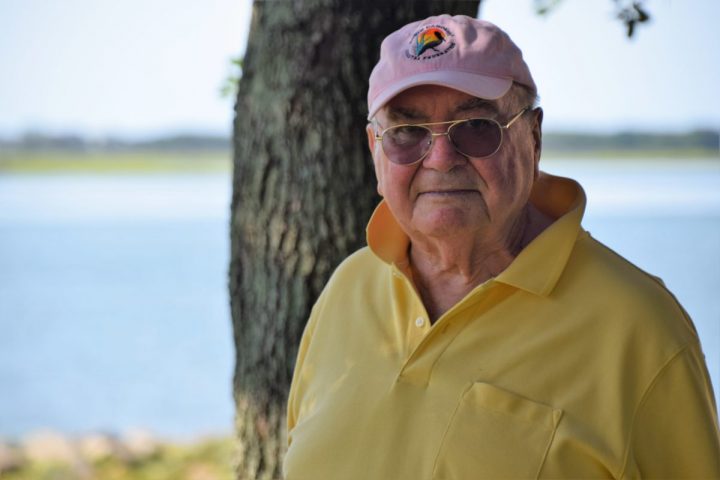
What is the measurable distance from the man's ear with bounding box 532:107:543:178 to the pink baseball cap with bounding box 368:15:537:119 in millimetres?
73

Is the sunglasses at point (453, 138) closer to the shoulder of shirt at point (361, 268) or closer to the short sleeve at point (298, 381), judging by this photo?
the shoulder of shirt at point (361, 268)

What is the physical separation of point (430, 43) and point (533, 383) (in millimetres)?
762

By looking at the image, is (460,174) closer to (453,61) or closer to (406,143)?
(406,143)

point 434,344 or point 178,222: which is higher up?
point 434,344

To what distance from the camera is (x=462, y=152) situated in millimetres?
1989

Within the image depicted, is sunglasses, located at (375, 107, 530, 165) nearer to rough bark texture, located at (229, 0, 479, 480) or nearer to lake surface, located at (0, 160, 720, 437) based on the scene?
lake surface, located at (0, 160, 720, 437)

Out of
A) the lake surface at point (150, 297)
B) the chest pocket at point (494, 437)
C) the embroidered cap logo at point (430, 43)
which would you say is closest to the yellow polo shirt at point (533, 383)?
the chest pocket at point (494, 437)

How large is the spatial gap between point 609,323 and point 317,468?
29.9 inches

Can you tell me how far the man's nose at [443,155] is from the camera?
1.99 m

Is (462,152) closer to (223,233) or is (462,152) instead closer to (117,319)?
(117,319)

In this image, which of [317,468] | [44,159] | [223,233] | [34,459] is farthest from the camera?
[44,159]

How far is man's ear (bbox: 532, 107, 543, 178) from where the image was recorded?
6.93 feet

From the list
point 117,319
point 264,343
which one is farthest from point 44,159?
point 264,343

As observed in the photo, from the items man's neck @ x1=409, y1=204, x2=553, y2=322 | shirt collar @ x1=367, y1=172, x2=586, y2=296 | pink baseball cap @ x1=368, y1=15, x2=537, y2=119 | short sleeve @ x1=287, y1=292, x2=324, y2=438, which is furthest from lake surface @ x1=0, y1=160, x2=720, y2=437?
short sleeve @ x1=287, y1=292, x2=324, y2=438
